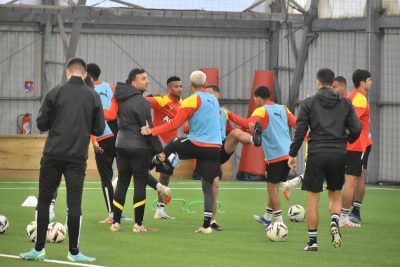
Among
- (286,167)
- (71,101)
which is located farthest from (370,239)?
(71,101)

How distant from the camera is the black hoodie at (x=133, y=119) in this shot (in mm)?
14234

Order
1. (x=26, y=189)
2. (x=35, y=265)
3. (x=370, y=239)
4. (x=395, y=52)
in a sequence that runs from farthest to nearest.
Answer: (x=395, y=52), (x=26, y=189), (x=370, y=239), (x=35, y=265)

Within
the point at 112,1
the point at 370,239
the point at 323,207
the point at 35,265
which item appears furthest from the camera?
the point at 112,1

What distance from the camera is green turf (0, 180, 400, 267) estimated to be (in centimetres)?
1133

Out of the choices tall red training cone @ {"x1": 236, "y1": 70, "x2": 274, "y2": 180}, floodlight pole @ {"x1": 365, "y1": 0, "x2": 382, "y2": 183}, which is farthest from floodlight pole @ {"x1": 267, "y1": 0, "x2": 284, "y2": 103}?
floodlight pole @ {"x1": 365, "y1": 0, "x2": 382, "y2": 183}

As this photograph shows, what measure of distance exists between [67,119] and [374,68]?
64.7 feet

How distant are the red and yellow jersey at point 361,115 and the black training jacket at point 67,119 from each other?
19.0 feet

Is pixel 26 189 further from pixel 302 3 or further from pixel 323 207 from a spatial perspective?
pixel 302 3

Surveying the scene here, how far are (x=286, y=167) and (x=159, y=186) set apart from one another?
1.85m

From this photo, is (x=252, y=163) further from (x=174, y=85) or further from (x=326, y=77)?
(x=326, y=77)

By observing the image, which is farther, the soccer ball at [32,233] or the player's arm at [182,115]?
the player's arm at [182,115]

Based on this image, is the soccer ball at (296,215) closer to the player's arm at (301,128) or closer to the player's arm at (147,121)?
the player's arm at (147,121)

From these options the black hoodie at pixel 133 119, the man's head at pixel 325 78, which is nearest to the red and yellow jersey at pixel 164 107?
the black hoodie at pixel 133 119

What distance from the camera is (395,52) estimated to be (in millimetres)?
29422
